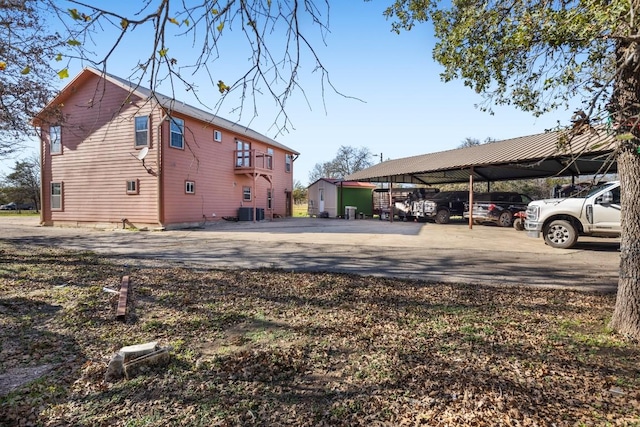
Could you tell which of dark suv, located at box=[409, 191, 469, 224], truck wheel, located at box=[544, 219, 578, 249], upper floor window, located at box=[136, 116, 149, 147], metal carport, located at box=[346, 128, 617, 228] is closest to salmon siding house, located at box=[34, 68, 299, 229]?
upper floor window, located at box=[136, 116, 149, 147]

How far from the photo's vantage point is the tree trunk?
10.3 feet

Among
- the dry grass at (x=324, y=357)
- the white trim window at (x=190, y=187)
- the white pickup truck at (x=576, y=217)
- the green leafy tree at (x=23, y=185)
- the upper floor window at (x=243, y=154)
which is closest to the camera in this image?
the dry grass at (x=324, y=357)

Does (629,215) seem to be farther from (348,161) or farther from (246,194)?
(348,161)

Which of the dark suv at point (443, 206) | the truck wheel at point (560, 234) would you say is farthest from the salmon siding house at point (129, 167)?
the truck wheel at point (560, 234)

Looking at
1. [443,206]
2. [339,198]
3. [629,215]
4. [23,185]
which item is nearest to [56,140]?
[339,198]

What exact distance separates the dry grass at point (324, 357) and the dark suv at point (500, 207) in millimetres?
13058

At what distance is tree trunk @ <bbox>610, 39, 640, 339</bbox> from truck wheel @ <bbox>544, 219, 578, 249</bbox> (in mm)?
6832

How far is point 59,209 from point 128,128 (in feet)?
19.6

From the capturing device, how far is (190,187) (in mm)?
16328

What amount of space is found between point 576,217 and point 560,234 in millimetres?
638

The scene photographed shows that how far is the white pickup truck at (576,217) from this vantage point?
830cm

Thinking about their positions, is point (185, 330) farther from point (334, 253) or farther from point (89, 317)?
point (334, 253)

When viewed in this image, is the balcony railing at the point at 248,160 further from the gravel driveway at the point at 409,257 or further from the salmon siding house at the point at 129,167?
the gravel driveway at the point at 409,257

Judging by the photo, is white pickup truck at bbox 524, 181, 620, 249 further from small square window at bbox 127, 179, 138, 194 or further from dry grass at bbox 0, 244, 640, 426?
small square window at bbox 127, 179, 138, 194
